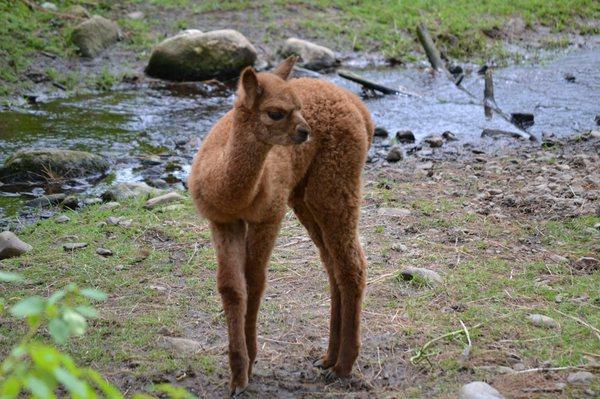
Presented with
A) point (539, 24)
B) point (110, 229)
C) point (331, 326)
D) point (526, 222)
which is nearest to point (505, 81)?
point (539, 24)

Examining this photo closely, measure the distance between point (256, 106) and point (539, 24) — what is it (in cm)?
1584

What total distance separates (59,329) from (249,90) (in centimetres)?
297

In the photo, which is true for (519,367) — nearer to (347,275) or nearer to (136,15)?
(347,275)

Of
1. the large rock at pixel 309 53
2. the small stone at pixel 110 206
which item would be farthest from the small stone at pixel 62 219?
the large rock at pixel 309 53

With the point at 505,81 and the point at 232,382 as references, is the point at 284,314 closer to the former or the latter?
the point at 232,382

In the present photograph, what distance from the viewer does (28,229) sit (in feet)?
27.6

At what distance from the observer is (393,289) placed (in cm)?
672

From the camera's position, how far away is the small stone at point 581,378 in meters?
4.88

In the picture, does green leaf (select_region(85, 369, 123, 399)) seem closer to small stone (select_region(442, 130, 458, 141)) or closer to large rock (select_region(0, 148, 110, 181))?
large rock (select_region(0, 148, 110, 181))

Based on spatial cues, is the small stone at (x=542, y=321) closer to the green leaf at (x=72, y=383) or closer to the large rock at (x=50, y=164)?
the green leaf at (x=72, y=383)

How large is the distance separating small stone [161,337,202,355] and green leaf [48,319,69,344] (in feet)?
12.3

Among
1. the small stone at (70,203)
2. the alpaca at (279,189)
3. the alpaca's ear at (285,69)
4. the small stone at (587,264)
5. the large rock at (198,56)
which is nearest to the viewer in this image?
the alpaca at (279,189)

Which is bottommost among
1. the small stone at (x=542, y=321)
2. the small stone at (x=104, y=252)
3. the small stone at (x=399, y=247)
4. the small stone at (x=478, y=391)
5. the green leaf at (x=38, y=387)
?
the small stone at (x=104, y=252)

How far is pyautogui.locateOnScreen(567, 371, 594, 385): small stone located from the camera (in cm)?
488
